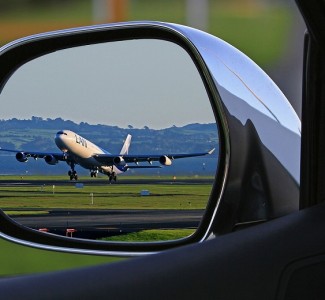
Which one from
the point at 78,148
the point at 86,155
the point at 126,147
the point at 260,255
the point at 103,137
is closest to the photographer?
the point at 260,255

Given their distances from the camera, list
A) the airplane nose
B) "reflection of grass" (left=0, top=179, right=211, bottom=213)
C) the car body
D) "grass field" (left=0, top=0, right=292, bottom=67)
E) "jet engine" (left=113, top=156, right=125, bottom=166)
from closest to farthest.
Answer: the car body, "grass field" (left=0, top=0, right=292, bottom=67), the airplane nose, "jet engine" (left=113, top=156, right=125, bottom=166), "reflection of grass" (left=0, top=179, right=211, bottom=213)

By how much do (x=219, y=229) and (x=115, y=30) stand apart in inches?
27.5

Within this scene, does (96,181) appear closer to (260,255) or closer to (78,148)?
(78,148)

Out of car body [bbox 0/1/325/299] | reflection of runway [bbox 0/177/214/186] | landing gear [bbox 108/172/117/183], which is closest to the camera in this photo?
car body [bbox 0/1/325/299]

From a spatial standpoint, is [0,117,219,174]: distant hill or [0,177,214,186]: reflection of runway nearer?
[0,117,219,174]: distant hill

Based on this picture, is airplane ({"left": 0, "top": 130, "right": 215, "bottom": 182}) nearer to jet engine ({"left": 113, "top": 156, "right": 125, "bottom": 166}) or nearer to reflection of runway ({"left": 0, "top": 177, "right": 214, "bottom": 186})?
jet engine ({"left": 113, "top": 156, "right": 125, "bottom": 166})

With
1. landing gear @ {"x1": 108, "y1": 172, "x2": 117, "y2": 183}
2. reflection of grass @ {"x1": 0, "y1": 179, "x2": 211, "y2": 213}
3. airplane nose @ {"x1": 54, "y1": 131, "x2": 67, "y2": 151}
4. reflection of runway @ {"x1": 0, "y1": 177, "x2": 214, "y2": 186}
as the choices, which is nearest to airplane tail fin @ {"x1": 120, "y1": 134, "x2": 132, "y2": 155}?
airplane nose @ {"x1": 54, "y1": 131, "x2": 67, "y2": 151}

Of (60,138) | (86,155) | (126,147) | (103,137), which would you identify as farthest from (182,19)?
(103,137)

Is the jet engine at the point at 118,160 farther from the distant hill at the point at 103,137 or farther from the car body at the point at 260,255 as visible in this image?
the car body at the point at 260,255

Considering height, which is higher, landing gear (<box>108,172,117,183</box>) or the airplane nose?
the airplane nose

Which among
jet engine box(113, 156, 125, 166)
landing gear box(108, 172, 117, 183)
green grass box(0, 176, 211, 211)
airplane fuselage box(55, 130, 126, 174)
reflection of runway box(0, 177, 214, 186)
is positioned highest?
airplane fuselage box(55, 130, 126, 174)

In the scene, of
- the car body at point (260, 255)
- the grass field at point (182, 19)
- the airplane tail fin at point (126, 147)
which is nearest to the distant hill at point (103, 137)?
the airplane tail fin at point (126, 147)

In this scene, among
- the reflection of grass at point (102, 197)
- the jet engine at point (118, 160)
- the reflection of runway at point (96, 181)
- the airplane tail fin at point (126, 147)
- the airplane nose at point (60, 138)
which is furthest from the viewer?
the reflection of runway at point (96, 181)

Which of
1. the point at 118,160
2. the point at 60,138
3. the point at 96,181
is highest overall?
the point at 60,138
